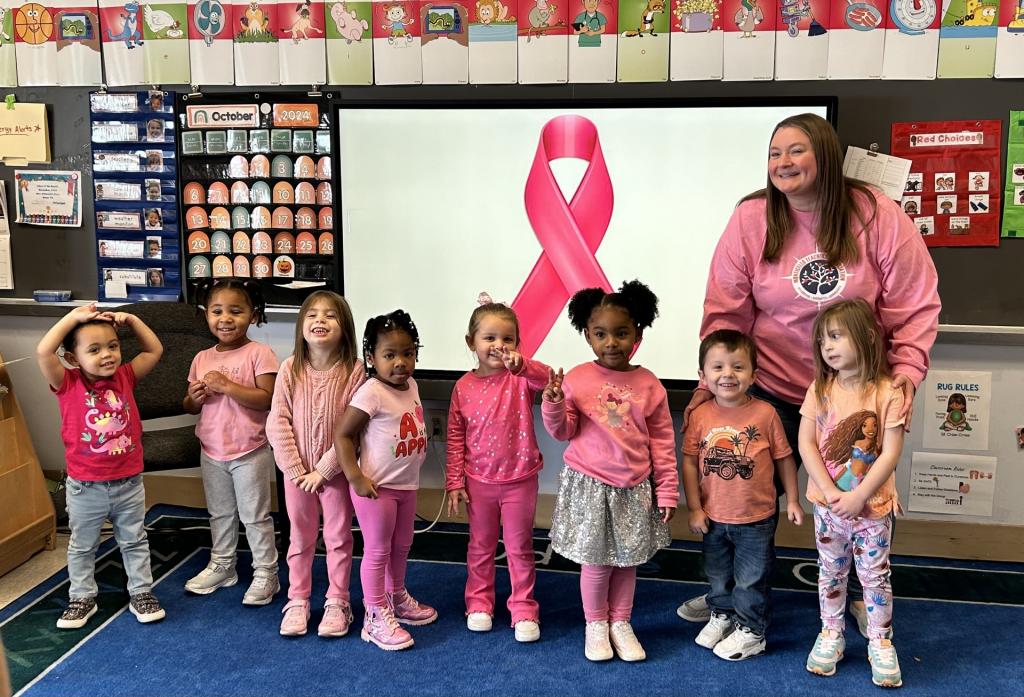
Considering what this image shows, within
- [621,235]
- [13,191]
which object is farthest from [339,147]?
[13,191]

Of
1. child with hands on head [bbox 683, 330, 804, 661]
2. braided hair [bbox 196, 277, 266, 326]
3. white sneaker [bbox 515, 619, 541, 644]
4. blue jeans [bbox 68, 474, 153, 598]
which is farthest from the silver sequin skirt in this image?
blue jeans [bbox 68, 474, 153, 598]

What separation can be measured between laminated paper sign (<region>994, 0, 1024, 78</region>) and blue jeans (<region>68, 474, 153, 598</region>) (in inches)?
111

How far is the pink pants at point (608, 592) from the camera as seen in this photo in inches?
87.3

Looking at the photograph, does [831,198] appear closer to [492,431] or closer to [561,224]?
[561,224]

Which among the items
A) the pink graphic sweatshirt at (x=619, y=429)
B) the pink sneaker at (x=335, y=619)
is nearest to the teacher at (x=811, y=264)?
the pink graphic sweatshirt at (x=619, y=429)

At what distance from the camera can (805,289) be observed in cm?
217

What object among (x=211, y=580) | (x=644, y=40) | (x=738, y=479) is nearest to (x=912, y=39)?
(x=644, y=40)

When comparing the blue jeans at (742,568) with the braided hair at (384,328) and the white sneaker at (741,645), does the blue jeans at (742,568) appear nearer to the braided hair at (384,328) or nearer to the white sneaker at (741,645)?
the white sneaker at (741,645)

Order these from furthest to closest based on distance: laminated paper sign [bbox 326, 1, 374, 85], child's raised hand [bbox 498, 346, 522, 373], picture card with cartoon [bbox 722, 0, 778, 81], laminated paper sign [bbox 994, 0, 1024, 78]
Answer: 1. laminated paper sign [bbox 326, 1, 374, 85]
2. picture card with cartoon [bbox 722, 0, 778, 81]
3. laminated paper sign [bbox 994, 0, 1024, 78]
4. child's raised hand [bbox 498, 346, 522, 373]

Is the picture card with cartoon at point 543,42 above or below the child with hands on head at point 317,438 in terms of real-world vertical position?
above

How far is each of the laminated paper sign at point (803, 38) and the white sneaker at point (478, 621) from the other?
1.88 m

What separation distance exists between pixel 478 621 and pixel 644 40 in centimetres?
185

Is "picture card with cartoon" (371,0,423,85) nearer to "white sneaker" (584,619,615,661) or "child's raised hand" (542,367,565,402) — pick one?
"child's raised hand" (542,367,565,402)

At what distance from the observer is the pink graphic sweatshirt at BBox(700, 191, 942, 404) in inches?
83.4
